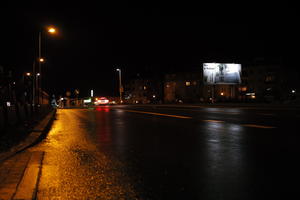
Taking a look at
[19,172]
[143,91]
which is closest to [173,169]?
[19,172]

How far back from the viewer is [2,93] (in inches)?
510

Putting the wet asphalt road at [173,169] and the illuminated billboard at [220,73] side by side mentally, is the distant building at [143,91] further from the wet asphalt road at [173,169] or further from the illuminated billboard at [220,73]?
the wet asphalt road at [173,169]

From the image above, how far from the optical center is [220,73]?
183 feet

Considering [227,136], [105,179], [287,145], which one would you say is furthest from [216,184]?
[227,136]

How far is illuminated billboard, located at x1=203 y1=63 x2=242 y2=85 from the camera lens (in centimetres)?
5528

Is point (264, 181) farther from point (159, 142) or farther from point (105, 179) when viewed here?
point (159, 142)

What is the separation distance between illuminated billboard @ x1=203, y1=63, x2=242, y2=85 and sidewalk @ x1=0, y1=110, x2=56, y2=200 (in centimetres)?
4867

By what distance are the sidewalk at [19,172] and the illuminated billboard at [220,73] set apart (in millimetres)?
48669

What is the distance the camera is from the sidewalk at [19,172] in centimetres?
456

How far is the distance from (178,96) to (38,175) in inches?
4257

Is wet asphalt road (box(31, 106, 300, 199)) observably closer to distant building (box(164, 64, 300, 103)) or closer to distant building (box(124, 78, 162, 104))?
distant building (box(164, 64, 300, 103))

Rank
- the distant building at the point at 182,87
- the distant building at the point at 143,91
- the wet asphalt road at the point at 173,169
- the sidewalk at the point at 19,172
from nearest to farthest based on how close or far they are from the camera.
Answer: the sidewalk at the point at 19,172, the wet asphalt road at the point at 173,169, the distant building at the point at 182,87, the distant building at the point at 143,91

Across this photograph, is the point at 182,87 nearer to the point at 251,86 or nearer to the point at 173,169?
the point at 251,86

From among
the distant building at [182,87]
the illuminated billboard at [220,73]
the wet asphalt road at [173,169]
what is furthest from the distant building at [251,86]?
the wet asphalt road at [173,169]
